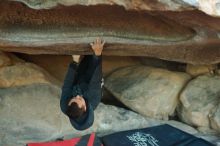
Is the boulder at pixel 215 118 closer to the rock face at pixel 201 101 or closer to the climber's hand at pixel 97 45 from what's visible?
the rock face at pixel 201 101

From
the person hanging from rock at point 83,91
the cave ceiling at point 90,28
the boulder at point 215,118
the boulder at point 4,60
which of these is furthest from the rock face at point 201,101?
the boulder at point 4,60

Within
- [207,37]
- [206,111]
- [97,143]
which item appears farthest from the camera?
[206,111]

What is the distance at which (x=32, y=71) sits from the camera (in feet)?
8.58

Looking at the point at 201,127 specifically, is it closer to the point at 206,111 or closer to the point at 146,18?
the point at 206,111

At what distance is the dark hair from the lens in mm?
1977

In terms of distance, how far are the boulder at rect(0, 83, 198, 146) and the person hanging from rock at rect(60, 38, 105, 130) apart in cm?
47

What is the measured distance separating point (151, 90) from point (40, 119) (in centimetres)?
65

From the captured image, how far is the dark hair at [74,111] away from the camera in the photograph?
6.48 feet

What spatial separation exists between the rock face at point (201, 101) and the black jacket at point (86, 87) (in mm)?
704

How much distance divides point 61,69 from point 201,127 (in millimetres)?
894

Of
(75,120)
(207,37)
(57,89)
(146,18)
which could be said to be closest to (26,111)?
(57,89)

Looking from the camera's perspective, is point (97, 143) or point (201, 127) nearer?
point (97, 143)

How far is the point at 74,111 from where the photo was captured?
1.98 metres

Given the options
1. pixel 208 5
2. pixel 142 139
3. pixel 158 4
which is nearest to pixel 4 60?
pixel 142 139
